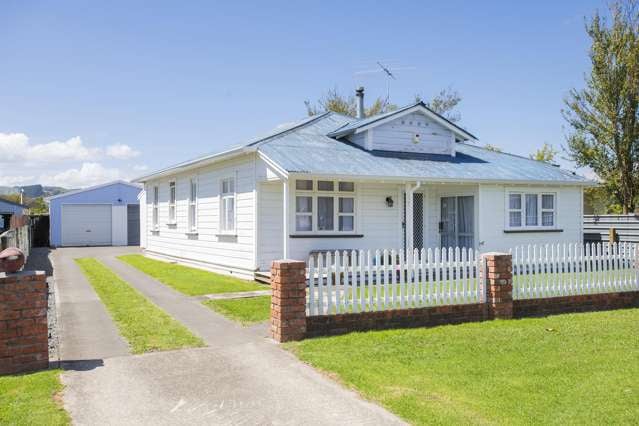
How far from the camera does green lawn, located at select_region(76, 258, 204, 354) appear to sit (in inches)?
311

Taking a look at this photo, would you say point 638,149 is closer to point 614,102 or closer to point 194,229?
point 614,102

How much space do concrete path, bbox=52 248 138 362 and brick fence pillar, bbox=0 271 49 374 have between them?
0.50 m

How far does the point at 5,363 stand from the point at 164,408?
7.51 feet

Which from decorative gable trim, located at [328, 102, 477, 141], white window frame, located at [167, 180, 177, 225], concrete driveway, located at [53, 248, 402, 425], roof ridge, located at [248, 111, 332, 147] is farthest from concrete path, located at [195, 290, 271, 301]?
white window frame, located at [167, 180, 177, 225]

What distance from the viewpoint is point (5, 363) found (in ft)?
21.2

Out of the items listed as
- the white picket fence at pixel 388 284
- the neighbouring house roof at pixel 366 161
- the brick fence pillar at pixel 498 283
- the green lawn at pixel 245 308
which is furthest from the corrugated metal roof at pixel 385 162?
the brick fence pillar at pixel 498 283

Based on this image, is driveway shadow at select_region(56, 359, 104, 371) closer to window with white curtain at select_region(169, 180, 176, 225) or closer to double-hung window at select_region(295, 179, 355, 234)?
double-hung window at select_region(295, 179, 355, 234)

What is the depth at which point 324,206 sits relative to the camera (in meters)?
15.4

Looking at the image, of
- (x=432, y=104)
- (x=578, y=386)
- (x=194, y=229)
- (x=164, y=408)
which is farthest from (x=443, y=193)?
(x=432, y=104)

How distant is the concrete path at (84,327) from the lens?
745 centimetres

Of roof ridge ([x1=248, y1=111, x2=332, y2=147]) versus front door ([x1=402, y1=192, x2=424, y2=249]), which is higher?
roof ridge ([x1=248, y1=111, x2=332, y2=147])

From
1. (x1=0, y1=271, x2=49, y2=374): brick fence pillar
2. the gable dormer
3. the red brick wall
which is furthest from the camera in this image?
the gable dormer

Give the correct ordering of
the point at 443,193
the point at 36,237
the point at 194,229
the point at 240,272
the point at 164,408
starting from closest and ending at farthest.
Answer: the point at 164,408 < the point at 240,272 < the point at 443,193 < the point at 194,229 < the point at 36,237

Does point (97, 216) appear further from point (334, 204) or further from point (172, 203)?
point (334, 204)
